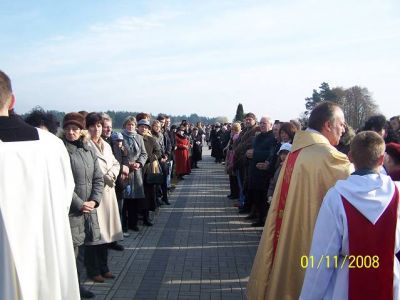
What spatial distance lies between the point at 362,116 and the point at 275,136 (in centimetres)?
3620

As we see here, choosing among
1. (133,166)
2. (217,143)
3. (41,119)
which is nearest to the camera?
(41,119)

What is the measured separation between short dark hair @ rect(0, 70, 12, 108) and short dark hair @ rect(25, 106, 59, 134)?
1.97 m

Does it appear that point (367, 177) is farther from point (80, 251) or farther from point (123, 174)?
point (123, 174)

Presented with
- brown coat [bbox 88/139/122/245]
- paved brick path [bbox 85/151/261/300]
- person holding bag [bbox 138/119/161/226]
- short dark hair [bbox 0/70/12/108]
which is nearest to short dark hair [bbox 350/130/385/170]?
short dark hair [bbox 0/70/12/108]

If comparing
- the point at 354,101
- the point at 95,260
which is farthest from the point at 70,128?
the point at 354,101

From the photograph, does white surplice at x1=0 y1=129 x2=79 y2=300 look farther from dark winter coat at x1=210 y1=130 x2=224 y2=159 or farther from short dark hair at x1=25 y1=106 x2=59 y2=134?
dark winter coat at x1=210 y1=130 x2=224 y2=159

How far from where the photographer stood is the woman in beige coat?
18.6 ft

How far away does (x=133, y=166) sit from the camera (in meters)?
7.76

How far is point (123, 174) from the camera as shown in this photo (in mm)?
7191

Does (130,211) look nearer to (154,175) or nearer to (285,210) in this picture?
(154,175)

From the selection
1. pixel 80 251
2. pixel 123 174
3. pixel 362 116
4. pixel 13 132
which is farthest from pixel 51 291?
pixel 362 116

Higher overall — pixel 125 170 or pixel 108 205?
pixel 125 170

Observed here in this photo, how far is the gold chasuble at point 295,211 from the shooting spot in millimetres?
3391

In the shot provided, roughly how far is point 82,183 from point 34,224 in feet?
6.79
